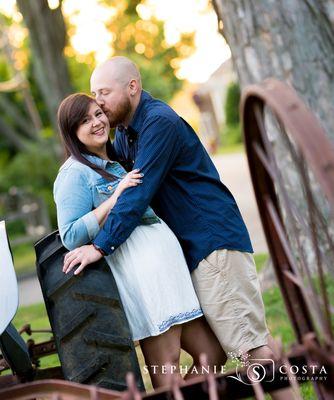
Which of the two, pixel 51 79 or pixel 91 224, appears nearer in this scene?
pixel 91 224

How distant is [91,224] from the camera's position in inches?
129

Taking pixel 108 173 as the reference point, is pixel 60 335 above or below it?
below

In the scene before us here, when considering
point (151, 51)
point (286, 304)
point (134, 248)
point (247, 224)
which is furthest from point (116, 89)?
point (151, 51)

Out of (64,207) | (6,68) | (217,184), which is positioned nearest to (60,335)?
(64,207)

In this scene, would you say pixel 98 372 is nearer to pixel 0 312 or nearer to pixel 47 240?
pixel 0 312

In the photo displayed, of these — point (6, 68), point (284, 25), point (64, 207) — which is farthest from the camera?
point (6, 68)

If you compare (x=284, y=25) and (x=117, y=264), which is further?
(x=284, y=25)

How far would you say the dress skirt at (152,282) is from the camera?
3.23m

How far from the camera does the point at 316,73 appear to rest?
20.0ft

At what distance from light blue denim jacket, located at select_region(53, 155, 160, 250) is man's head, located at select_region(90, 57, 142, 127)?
305 mm

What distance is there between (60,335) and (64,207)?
511 mm

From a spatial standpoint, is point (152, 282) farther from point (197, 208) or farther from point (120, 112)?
point (120, 112)

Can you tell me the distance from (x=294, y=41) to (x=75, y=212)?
10.9 ft

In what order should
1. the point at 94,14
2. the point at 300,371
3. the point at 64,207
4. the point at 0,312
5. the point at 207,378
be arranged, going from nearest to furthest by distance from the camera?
the point at 207,378 → the point at 300,371 → the point at 0,312 → the point at 64,207 → the point at 94,14
